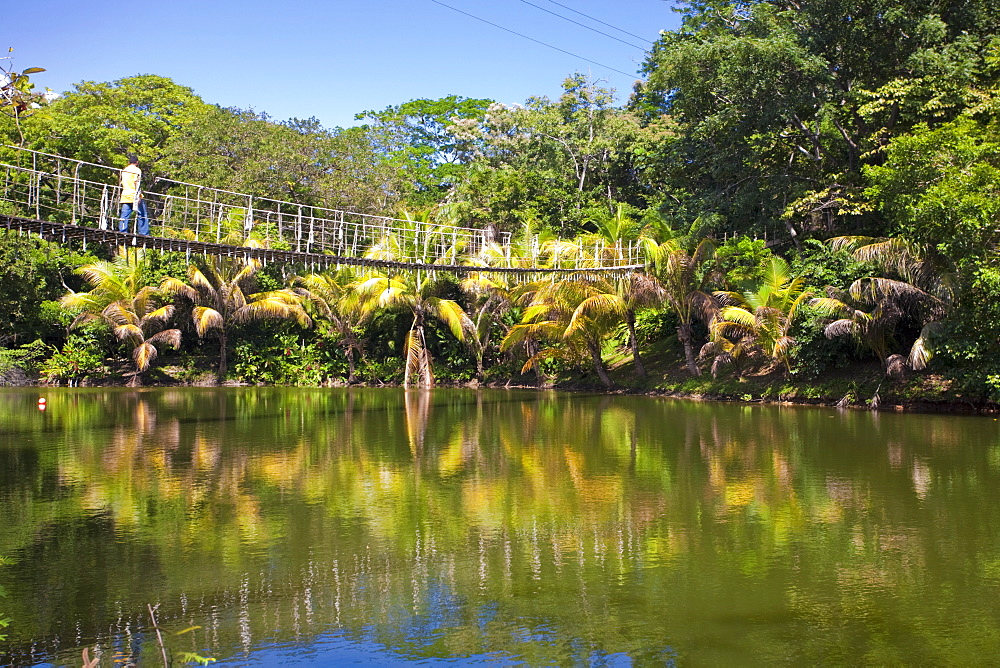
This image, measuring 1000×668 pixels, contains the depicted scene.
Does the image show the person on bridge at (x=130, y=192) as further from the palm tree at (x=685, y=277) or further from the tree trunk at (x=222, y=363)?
the tree trunk at (x=222, y=363)

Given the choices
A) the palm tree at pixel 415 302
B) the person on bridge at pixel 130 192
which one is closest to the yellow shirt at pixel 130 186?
the person on bridge at pixel 130 192

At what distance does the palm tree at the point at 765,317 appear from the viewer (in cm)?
1947

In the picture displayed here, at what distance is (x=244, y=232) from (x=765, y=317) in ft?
47.9

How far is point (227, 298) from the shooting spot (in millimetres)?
27312

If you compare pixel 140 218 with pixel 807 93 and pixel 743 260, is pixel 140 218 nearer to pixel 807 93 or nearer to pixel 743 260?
pixel 807 93

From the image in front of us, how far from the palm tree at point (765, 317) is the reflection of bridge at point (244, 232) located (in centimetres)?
237

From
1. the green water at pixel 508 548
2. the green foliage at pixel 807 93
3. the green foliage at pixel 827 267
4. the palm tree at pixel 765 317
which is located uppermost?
the green foliage at pixel 807 93

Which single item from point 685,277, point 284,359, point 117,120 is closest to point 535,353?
point 685,277

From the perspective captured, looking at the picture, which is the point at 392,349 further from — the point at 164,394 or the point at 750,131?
the point at 750,131

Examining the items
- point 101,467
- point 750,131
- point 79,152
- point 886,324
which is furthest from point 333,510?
point 79,152

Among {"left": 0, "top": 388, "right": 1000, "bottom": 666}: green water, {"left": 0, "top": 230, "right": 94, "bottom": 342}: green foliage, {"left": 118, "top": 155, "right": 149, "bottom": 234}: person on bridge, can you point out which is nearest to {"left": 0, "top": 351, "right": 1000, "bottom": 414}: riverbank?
{"left": 0, "top": 230, "right": 94, "bottom": 342}: green foliage

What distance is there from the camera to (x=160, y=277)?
2748 centimetres

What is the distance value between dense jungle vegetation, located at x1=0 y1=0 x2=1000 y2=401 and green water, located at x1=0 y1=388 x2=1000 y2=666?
396cm

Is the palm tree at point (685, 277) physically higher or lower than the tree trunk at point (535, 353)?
higher
